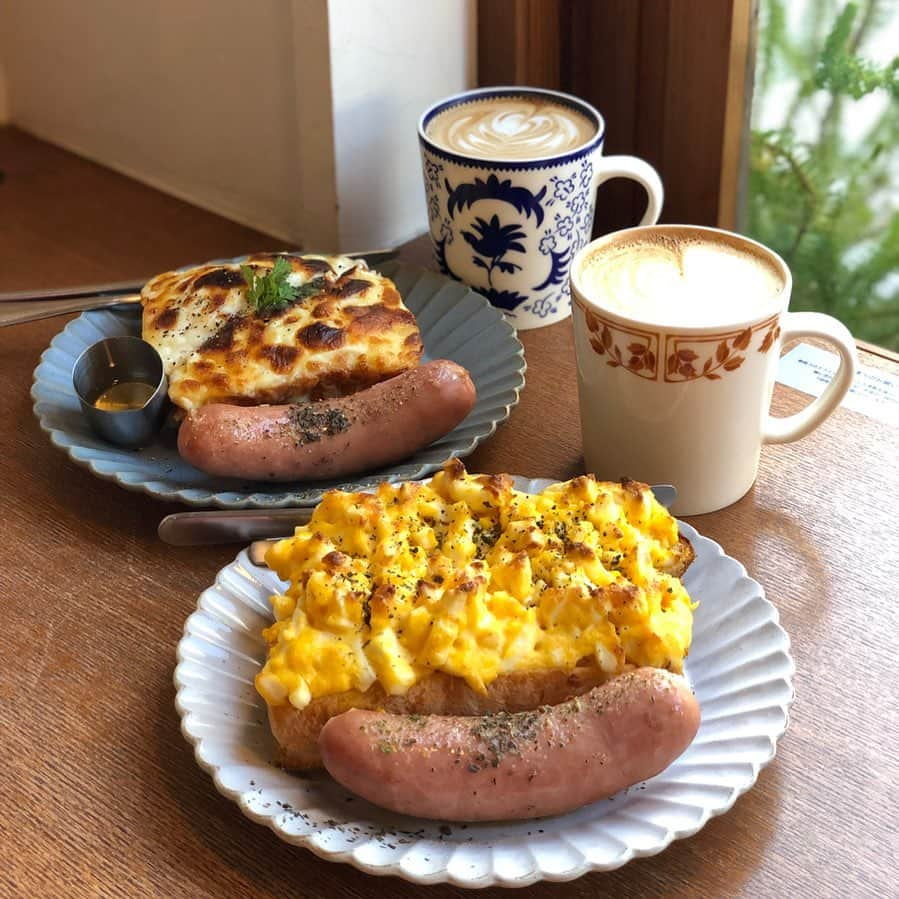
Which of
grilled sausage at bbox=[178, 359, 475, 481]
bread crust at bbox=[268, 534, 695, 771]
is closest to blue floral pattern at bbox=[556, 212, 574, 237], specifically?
grilled sausage at bbox=[178, 359, 475, 481]

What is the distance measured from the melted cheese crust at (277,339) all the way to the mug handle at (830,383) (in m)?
0.41

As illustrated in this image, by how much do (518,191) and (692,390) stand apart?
43cm

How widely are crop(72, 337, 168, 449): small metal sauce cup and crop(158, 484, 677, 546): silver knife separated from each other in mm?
163

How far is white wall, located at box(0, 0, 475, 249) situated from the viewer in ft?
5.32

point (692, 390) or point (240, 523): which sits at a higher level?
point (692, 390)

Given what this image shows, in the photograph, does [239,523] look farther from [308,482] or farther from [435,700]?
[435,700]

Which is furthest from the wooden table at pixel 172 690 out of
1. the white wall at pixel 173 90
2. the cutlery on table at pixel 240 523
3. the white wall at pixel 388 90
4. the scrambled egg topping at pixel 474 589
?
the white wall at pixel 173 90

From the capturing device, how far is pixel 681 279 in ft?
3.83

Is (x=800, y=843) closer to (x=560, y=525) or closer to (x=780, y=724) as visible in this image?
(x=780, y=724)

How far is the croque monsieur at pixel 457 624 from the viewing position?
85 centimetres

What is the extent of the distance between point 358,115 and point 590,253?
588mm

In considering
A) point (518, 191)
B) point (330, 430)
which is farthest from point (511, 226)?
point (330, 430)

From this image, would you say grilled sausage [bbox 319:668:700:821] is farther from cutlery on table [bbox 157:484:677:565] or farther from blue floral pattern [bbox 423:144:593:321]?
blue floral pattern [bbox 423:144:593:321]

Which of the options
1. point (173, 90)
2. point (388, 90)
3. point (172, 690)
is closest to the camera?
point (172, 690)
